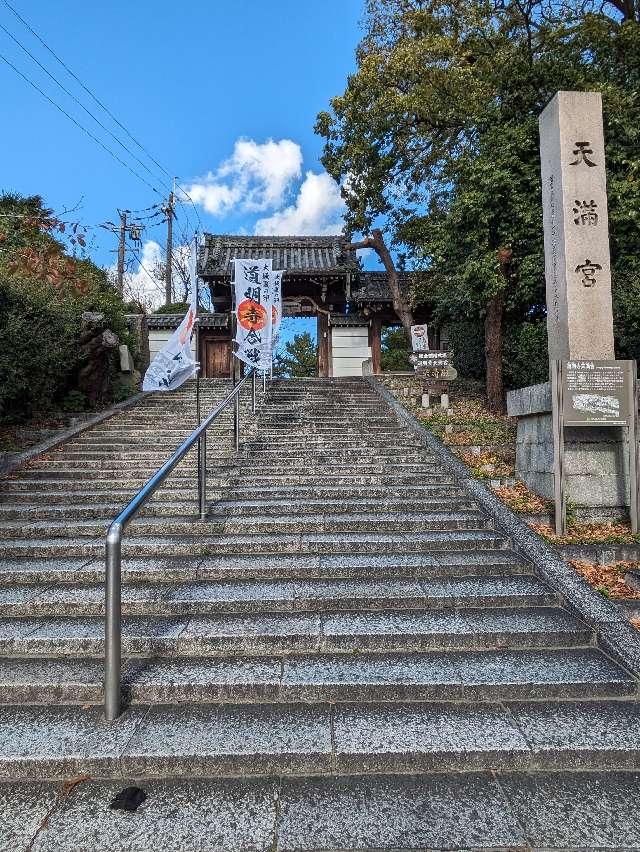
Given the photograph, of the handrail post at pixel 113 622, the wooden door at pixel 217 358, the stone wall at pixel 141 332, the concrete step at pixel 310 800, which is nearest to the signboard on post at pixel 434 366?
the stone wall at pixel 141 332

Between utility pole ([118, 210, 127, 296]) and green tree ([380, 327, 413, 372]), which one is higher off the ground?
utility pole ([118, 210, 127, 296])

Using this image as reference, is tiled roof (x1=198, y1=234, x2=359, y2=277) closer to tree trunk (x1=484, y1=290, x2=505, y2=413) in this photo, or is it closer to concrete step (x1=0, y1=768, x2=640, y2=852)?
tree trunk (x1=484, y1=290, x2=505, y2=413)

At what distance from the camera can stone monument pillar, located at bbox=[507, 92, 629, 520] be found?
5121mm

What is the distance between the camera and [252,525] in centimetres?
482

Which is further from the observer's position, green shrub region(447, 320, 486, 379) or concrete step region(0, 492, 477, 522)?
green shrub region(447, 320, 486, 379)

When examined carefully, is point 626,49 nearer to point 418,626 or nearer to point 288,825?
point 418,626

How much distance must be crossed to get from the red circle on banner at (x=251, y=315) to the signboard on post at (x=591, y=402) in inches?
257

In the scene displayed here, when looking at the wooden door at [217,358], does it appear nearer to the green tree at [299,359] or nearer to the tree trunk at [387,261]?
the tree trunk at [387,261]

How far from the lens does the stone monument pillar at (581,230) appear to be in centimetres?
529

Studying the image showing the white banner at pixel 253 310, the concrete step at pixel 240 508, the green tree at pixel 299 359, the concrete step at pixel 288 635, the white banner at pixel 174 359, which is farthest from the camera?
the green tree at pixel 299 359

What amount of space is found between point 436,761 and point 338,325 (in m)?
16.0

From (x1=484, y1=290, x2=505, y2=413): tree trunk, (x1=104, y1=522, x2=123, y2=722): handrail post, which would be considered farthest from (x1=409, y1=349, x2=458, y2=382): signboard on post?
(x1=104, y1=522, x2=123, y2=722): handrail post

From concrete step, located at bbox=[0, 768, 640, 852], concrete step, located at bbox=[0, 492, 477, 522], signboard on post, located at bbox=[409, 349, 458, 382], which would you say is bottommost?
concrete step, located at bbox=[0, 768, 640, 852]

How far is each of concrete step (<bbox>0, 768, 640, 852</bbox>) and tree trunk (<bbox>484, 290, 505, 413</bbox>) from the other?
8.84m
